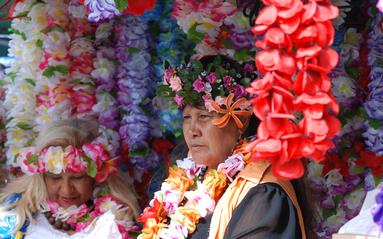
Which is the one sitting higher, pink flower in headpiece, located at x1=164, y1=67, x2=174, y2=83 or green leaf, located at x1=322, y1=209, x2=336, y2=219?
pink flower in headpiece, located at x1=164, y1=67, x2=174, y2=83

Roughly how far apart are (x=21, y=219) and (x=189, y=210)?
1.37 m

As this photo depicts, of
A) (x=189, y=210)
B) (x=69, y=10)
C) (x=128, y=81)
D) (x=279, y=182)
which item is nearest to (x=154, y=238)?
(x=189, y=210)

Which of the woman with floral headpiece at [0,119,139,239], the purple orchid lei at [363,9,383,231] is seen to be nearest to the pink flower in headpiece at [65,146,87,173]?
the woman with floral headpiece at [0,119,139,239]

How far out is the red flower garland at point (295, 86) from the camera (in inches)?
74.4

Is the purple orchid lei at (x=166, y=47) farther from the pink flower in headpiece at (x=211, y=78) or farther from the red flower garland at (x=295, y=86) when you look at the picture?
the red flower garland at (x=295, y=86)

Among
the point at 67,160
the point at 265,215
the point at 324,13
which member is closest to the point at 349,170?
the point at 265,215

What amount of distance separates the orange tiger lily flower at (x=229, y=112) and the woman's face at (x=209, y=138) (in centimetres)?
3

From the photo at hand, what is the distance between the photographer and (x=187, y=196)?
10.6 feet

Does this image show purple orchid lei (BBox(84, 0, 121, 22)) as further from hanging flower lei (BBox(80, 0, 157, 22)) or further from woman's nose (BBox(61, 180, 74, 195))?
woman's nose (BBox(61, 180, 74, 195))

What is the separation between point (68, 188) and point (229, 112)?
132cm

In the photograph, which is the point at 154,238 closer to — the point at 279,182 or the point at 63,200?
the point at 279,182

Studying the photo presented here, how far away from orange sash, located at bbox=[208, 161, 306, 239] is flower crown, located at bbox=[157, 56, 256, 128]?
0.32 meters

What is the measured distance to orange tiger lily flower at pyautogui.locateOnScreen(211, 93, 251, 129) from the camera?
3.21 m

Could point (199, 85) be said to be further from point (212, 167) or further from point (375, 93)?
point (375, 93)
